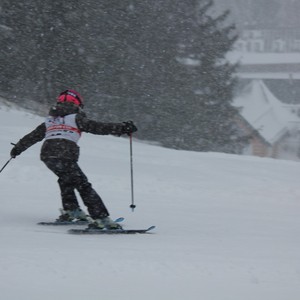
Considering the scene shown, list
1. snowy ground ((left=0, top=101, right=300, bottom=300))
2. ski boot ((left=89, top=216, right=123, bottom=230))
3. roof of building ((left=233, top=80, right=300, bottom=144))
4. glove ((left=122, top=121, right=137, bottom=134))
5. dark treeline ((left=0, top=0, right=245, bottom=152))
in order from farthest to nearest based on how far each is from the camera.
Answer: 1. roof of building ((left=233, top=80, right=300, bottom=144))
2. dark treeline ((left=0, top=0, right=245, bottom=152))
3. ski boot ((left=89, top=216, right=123, bottom=230))
4. glove ((left=122, top=121, right=137, bottom=134))
5. snowy ground ((left=0, top=101, right=300, bottom=300))

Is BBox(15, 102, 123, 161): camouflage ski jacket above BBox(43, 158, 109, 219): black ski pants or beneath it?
above

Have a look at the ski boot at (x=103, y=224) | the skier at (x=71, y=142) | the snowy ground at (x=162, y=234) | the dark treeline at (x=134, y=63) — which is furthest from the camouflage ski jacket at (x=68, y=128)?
the dark treeline at (x=134, y=63)

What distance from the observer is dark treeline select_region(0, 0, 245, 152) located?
2738 cm

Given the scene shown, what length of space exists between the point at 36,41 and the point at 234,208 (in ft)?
61.6

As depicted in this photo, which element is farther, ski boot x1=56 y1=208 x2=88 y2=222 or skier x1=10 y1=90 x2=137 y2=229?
ski boot x1=56 y1=208 x2=88 y2=222

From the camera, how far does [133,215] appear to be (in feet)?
30.0

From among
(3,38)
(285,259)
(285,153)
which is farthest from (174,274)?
(285,153)

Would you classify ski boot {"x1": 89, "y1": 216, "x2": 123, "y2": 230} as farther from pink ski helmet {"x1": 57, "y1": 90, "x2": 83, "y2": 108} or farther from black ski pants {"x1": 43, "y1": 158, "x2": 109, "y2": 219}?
pink ski helmet {"x1": 57, "y1": 90, "x2": 83, "y2": 108}

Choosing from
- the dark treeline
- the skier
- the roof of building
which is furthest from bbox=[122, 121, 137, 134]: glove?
the roof of building

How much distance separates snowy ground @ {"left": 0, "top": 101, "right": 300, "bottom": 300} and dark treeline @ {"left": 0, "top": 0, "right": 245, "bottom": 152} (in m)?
12.0

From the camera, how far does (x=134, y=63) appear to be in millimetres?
32125

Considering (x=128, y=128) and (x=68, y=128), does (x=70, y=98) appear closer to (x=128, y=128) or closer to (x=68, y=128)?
(x=68, y=128)

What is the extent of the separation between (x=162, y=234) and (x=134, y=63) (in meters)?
25.1

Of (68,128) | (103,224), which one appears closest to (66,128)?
(68,128)
